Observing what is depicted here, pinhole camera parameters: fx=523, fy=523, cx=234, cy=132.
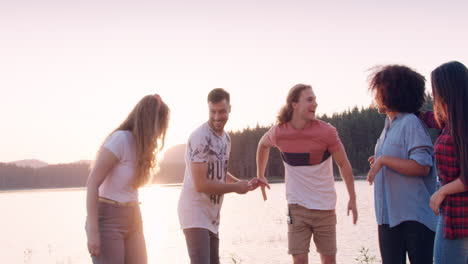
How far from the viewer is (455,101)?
3.43m

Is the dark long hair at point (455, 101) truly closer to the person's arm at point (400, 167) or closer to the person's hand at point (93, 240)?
the person's arm at point (400, 167)

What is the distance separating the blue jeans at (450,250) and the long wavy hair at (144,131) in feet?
7.77

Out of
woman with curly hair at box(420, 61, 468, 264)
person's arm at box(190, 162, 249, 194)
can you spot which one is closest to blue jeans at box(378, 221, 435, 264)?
woman with curly hair at box(420, 61, 468, 264)

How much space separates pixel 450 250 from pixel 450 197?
1.15ft

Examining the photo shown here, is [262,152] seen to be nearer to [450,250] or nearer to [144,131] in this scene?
[144,131]

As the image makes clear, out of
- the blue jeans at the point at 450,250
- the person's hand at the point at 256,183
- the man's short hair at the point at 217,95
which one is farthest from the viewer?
the person's hand at the point at 256,183

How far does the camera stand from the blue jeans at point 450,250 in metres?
3.37

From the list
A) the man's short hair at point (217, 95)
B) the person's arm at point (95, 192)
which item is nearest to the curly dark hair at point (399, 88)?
the man's short hair at point (217, 95)

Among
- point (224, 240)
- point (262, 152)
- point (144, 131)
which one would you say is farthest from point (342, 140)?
point (144, 131)

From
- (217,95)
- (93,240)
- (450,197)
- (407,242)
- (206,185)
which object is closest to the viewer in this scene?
(450,197)

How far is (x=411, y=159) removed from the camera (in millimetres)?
4199

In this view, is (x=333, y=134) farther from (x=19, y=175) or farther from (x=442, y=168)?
(x=19, y=175)

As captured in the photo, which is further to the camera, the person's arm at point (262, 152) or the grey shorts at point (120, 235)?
the person's arm at point (262, 152)

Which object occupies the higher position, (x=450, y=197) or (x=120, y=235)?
(x=450, y=197)
